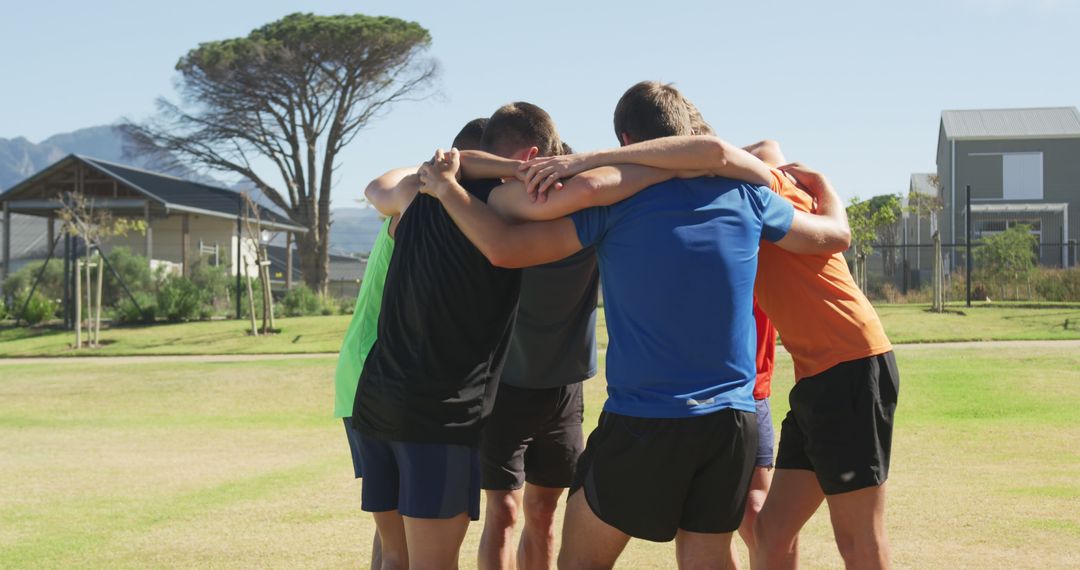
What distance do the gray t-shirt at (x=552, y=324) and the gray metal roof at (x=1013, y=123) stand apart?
123 feet

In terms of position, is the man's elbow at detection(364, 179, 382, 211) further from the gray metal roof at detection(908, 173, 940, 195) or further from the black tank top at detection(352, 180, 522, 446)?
the gray metal roof at detection(908, 173, 940, 195)

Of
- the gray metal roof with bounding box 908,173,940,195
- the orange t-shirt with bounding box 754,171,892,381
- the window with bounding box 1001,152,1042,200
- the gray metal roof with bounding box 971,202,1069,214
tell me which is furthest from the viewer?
the gray metal roof with bounding box 908,173,940,195

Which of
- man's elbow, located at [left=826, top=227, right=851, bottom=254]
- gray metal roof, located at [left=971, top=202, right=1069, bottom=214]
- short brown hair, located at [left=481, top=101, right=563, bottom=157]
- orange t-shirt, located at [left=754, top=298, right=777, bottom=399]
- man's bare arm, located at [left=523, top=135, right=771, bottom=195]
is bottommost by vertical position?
orange t-shirt, located at [left=754, top=298, right=777, bottom=399]

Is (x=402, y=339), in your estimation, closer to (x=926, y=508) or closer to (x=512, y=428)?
(x=512, y=428)

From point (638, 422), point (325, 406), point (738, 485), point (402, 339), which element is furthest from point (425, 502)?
point (325, 406)

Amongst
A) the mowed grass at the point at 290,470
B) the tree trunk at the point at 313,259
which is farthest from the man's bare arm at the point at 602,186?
the tree trunk at the point at 313,259

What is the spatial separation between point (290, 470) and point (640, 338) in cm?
611

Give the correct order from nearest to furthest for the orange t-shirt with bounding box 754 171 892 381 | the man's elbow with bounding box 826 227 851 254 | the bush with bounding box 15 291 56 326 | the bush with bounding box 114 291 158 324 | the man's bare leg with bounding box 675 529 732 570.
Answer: the man's bare leg with bounding box 675 529 732 570
the man's elbow with bounding box 826 227 851 254
the orange t-shirt with bounding box 754 171 892 381
the bush with bounding box 114 291 158 324
the bush with bounding box 15 291 56 326

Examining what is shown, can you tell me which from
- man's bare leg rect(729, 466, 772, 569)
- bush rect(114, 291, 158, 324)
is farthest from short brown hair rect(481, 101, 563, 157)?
bush rect(114, 291, 158, 324)

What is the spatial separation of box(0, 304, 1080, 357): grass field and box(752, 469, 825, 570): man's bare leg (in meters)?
14.4

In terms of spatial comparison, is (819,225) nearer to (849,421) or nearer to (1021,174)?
(849,421)

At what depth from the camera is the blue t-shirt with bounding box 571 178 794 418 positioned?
2.95 m

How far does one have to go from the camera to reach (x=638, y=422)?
2984 mm

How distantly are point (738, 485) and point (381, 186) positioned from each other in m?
1.61
